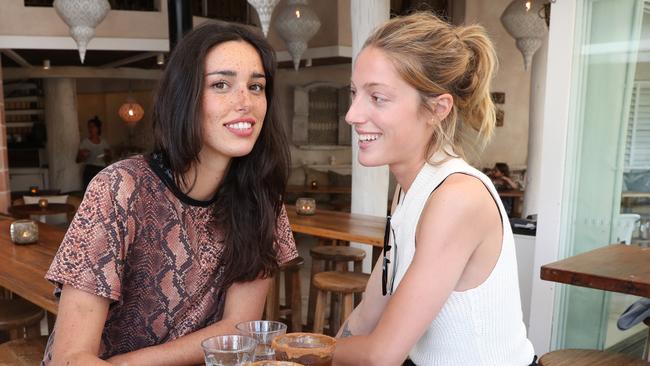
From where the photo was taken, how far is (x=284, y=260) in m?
1.75

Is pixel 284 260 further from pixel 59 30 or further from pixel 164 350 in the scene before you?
pixel 59 30

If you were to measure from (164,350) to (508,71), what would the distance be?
9628mm

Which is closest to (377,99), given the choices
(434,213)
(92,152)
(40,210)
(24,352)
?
(434,213)

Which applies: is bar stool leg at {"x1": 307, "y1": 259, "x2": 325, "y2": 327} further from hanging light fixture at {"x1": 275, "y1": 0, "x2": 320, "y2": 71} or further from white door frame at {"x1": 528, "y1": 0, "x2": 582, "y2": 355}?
hanging light fixture at {"x1": 275, "y1": 0, "x2": 320, "y2": 71}

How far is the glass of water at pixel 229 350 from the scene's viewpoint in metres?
1.00

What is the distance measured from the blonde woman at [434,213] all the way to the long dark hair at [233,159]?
370 mm

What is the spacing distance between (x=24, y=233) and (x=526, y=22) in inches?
181

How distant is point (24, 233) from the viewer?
3.11 metres

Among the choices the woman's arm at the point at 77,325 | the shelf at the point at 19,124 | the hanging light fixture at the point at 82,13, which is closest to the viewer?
the woman's arm at the point at 77,325

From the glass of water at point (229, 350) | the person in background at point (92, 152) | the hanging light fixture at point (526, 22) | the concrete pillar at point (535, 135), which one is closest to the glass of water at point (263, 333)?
the glass of water at point (229, 350)

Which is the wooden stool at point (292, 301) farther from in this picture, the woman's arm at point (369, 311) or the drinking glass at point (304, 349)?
the drinking glass at point (304, 349)

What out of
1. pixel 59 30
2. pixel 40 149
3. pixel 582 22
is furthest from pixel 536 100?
pixel 40 149

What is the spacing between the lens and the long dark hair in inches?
57.6

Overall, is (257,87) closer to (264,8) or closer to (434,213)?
(434,213)
